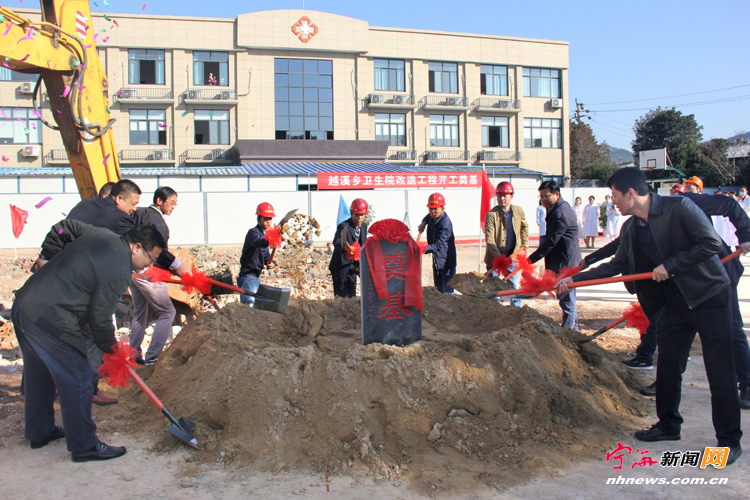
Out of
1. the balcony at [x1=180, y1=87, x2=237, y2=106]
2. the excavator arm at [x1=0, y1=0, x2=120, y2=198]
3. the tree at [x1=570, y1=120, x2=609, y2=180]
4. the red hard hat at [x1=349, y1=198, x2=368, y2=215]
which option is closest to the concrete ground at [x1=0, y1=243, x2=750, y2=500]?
the red hard hat at [x1=349, y1=198, x2=368, y2=215]

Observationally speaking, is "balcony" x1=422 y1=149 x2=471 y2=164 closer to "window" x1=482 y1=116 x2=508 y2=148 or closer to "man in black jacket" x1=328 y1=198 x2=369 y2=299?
"window" x1=482 y1=116 x2=508 y2=148

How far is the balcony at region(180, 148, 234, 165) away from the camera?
27.9 meters

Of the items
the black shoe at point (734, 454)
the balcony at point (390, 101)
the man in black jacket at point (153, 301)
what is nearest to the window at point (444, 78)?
the balcony at point (390, 101)

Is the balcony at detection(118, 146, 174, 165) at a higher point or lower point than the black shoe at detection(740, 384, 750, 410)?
higher

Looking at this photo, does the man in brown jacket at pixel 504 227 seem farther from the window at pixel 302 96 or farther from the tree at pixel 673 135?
the tree at pixel 673 135

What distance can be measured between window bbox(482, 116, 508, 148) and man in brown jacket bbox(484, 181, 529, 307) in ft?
90.4

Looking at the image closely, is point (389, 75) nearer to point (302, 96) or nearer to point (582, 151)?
point (302, 96)

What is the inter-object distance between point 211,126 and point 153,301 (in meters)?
25.7

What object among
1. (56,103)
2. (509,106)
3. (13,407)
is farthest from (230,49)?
(13,407)

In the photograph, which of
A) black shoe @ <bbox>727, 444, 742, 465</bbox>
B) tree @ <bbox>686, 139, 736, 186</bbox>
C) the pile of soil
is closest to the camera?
black shoe @ <bbox>727, 444, 742, 465</bbox>

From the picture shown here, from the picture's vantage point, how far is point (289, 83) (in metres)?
29.2

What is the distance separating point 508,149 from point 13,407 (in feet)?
106

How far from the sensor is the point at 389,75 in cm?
3077

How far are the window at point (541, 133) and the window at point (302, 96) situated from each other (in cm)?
1367
